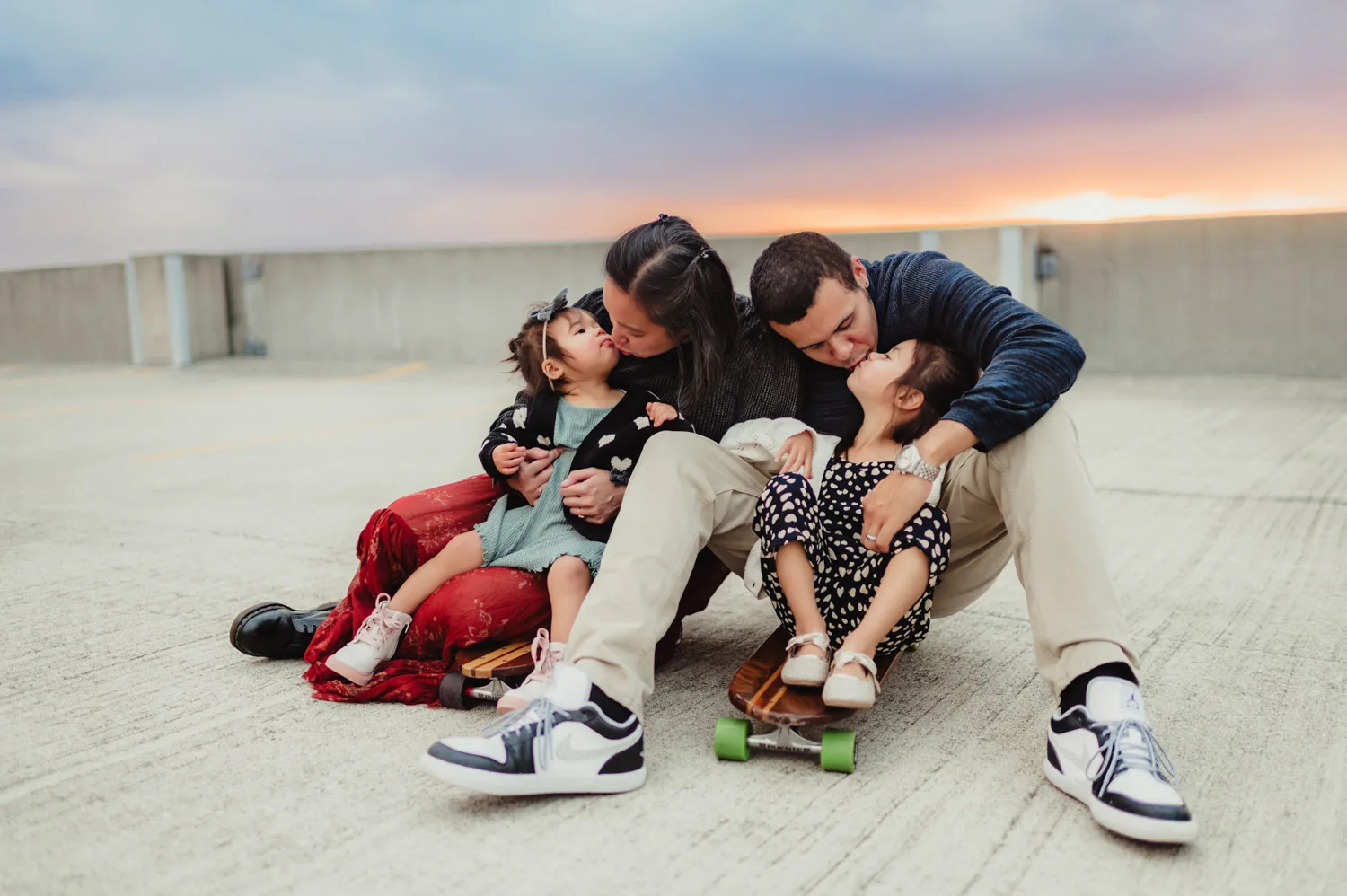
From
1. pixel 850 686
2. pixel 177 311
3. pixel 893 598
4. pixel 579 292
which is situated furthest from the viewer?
pixel 177 311

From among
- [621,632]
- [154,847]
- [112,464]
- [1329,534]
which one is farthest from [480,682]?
[112,464]

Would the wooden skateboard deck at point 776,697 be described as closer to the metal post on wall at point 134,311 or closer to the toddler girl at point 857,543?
the toddler girl at point 857,543

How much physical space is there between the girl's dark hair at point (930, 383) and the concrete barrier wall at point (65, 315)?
13.7 m

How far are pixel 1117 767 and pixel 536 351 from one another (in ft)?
5.28

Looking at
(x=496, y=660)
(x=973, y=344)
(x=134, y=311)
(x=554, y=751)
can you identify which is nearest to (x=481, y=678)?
(x=496, y=660)

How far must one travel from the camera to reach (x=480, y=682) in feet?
8.35

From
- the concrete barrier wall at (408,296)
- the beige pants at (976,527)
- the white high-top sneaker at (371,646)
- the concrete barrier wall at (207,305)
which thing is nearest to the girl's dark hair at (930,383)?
the beige pants at (976,527)

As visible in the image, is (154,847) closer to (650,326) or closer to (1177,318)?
(650,326)

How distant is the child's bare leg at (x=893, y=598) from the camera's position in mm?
2195

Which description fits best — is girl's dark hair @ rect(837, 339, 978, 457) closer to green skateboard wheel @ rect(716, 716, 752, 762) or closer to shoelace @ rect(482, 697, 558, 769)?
green skateboard wheel @ rect(716, 716, 752, 762)

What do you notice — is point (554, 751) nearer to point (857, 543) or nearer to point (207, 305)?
point (857, 543)

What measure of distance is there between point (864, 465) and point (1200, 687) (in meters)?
0.95

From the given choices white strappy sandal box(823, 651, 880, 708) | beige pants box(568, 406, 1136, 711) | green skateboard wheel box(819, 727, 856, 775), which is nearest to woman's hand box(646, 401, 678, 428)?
beige pants box(568, 406, 1136, 711)

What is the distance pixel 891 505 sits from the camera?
7.37ft
